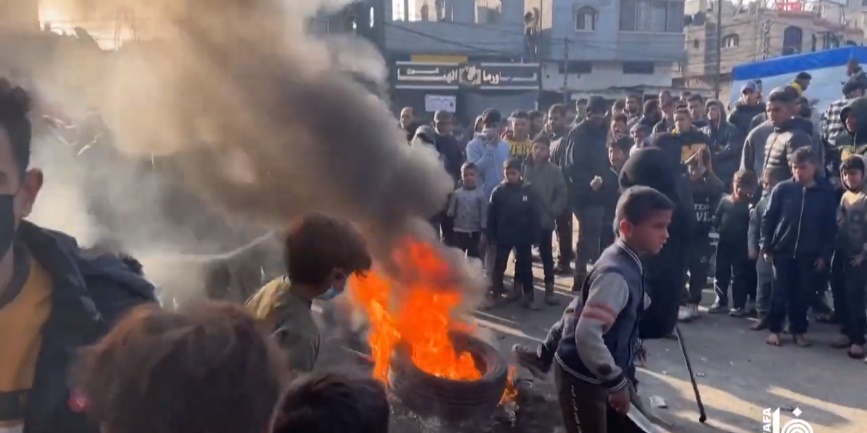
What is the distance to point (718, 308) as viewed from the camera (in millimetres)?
7684

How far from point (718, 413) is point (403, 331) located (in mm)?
2333

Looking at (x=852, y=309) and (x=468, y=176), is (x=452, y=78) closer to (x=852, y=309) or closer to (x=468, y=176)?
(x=468, y=176)

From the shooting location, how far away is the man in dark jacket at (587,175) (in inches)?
327

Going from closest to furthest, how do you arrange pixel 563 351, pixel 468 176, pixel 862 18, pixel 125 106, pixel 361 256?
pixel 361 256 → pixel 563 351 → pixel 125 106 → pixel 468 176 → pixel 862 18

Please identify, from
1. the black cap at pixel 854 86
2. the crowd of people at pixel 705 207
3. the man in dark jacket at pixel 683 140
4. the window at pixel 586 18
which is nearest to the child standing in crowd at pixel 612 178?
the crowd of people at pixel 705 207

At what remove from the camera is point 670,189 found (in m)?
5.82

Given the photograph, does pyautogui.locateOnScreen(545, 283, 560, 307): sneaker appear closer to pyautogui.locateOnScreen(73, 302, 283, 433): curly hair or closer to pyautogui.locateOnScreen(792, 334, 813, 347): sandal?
pyautogui.locateOnScreen(792, 334, 813, 347): sandal

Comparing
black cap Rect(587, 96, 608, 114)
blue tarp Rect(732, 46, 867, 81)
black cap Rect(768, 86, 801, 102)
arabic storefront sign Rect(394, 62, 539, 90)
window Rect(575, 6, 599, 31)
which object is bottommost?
black cap Rect(587, 96, 608, 114)

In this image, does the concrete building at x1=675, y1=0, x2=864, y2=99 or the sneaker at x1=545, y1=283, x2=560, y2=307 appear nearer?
the sneaker at x1=545, y1=283, x2=560, y2=307

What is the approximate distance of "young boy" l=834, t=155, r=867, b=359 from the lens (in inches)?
245

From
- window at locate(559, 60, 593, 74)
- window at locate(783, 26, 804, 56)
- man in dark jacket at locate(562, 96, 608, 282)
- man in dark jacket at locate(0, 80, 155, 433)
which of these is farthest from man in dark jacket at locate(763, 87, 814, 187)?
window at locate(783, 26, 804, 56)

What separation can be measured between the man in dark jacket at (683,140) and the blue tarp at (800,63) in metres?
5.54

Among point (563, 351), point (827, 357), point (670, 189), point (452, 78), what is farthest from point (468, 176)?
point (452, 78)

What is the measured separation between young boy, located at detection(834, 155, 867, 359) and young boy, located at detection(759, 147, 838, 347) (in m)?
0.11
